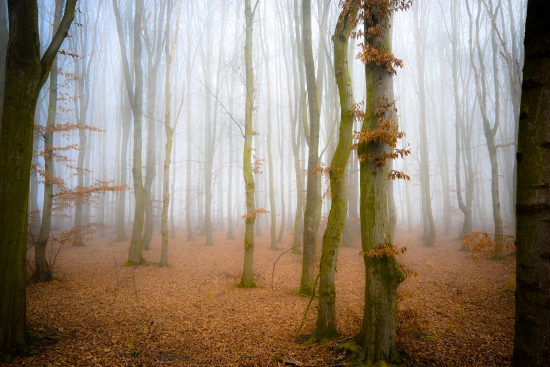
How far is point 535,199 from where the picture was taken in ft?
6.95

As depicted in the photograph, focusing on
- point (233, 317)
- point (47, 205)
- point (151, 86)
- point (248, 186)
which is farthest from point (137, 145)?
point (233, 317)

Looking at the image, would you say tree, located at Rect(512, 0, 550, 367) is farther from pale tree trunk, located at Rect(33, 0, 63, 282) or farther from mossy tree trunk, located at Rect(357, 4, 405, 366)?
pale tree trunk, located at Rect(33, 0, 63, 282)

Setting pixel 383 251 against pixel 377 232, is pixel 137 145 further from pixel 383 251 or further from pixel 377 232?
pixel 383 251

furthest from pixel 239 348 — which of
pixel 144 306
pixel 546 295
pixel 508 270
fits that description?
pixel 508 270

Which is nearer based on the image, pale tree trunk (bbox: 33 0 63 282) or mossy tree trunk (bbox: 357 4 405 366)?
mossy tree trunk (bbox: 357 4 405 366)

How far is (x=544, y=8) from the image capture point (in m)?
2.08

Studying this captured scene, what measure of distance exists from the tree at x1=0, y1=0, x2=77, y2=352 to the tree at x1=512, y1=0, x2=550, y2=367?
225 inches

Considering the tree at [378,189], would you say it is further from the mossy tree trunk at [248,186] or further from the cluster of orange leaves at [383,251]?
the mossy tree trunk at [248,186]

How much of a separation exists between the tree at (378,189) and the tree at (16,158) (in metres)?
4.72

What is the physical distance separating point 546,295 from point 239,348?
3.95m

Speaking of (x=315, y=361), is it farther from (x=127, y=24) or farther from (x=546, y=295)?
(x=127, y=24)

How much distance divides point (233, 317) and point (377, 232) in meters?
3.72

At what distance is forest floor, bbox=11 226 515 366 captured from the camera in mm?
3979

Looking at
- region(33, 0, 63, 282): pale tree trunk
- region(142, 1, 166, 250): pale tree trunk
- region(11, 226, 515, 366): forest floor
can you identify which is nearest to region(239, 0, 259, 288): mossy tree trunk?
region(11, 226, 515, 366): forest floor
